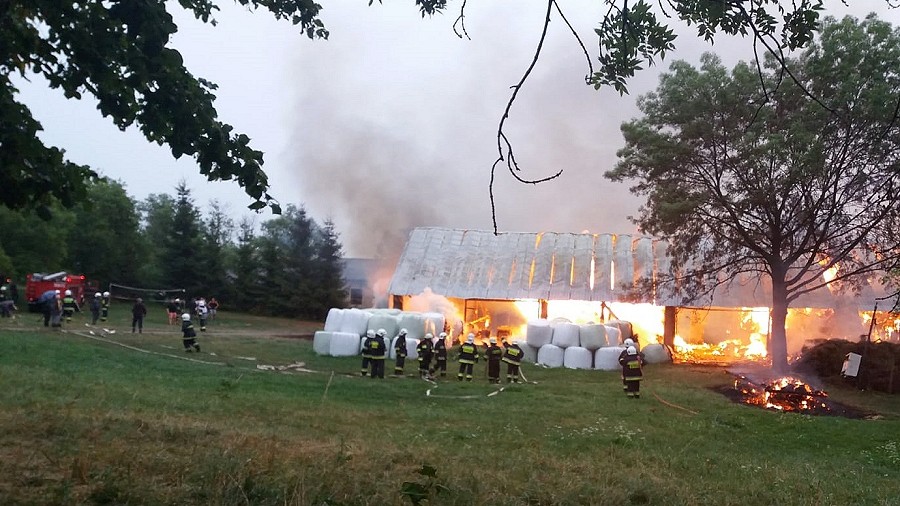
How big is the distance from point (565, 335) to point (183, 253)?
2782cm

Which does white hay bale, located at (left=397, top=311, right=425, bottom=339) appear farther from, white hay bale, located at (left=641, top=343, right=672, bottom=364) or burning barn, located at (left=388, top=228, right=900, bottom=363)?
white hay bale, located at (left=641, top=343, right=672, bottom=364)

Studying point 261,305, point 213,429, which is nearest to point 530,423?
point 213,429

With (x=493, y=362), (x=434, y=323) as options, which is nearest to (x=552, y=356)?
(x=434, y=323)

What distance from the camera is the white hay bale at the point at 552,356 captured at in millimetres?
24266

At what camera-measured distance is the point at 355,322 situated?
23594mm

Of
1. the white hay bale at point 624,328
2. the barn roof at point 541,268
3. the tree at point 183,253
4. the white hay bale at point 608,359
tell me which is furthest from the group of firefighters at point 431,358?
the tree at point 183,253

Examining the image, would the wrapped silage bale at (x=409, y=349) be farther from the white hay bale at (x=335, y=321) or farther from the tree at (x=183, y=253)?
the tree at (x=183, y=253)

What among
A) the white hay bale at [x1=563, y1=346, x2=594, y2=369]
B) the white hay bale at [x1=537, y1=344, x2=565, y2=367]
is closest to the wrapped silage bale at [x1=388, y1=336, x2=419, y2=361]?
the white hay bale at [x1=537, y1=344, x2=565, y2=367]

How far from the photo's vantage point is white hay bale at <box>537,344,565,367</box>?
2427 cm

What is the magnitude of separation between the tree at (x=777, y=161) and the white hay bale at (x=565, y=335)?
3.88 m

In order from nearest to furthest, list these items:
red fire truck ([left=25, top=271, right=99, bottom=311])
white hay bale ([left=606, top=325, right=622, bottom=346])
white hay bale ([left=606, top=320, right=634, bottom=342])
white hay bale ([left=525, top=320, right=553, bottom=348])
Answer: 1. white hay bale ([left=606, top=325, right=622, bottom=346])
2. white hay bale ([left=525, top=320, right=553, bottom=348])
3. white hay bale ([left=606, top=320, right=634, bottom=342])
4. red fire truck ([left=25, top=271, right=99, bottom=311])

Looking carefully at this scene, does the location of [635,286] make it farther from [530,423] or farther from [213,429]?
[213,429]

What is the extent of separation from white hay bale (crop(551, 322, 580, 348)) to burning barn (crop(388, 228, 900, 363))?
3.08 m

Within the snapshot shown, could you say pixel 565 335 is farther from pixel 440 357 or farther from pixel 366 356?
pixel 366 356
